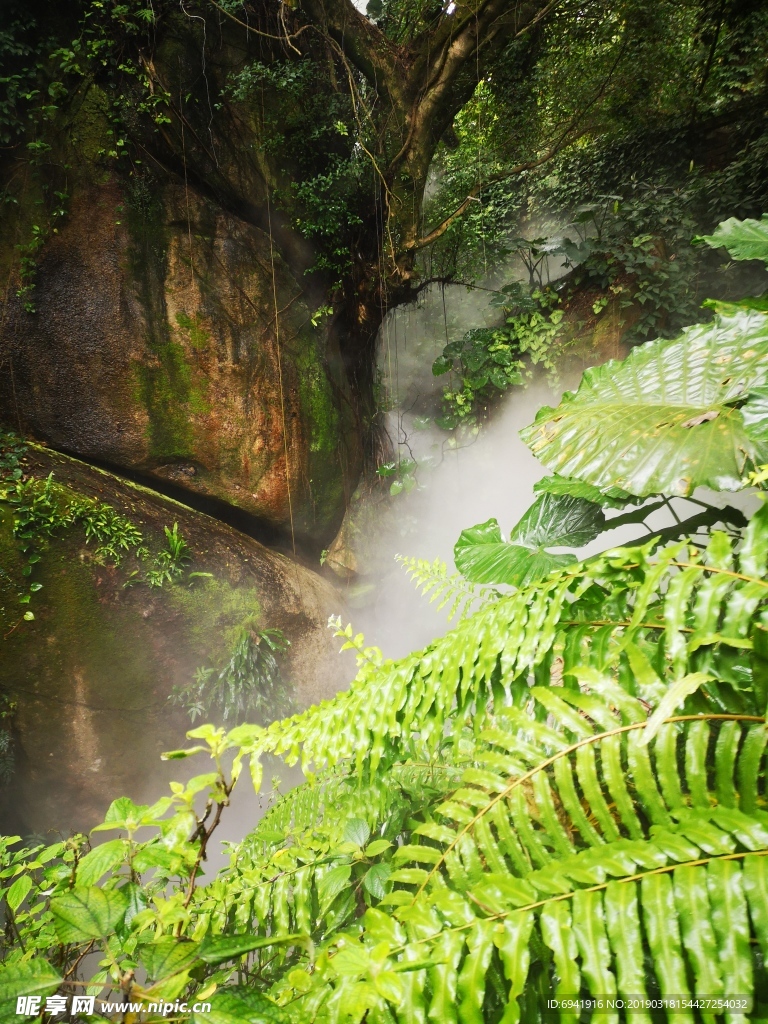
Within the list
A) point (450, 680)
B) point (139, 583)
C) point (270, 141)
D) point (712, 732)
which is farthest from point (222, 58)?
point (712, 732)

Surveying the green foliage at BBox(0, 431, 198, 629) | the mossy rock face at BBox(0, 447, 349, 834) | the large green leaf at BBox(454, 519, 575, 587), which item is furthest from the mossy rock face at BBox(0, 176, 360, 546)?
the large green leaf at BBox(454, 519, 575, 587)

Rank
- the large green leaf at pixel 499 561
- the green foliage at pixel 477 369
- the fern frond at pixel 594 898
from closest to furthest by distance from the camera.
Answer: the fern frond at pixel 594 898 < the large green leaf at pixel 499 561 < the green foliage at pixel 477 369

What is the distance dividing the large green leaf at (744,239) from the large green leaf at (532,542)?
1070 millimetres

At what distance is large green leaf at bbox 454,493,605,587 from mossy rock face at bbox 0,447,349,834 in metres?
3.09

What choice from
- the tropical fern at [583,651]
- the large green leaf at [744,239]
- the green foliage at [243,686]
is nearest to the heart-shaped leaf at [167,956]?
the tropical fern at [583,651]

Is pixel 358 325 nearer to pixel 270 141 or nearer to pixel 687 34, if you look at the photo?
pixel 270 141

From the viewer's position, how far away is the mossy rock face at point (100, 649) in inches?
142

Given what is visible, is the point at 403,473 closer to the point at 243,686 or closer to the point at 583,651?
the point at 243,686

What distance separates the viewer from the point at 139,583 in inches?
160

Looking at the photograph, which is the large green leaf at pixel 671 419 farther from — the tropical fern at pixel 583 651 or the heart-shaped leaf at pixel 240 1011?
the heart-shaped leaf at pixel 240 1011

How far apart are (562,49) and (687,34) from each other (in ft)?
3.64

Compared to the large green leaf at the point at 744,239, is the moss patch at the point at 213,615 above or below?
below

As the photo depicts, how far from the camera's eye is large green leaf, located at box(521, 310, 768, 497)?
1347 mm

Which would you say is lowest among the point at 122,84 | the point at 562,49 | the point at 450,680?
the point at 450,680
